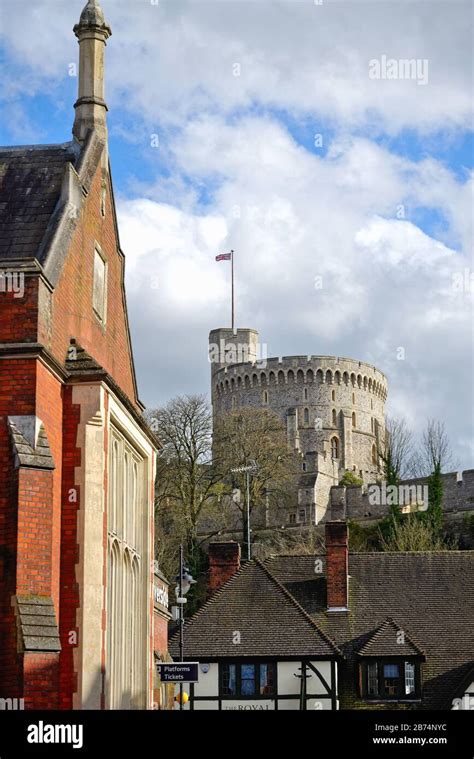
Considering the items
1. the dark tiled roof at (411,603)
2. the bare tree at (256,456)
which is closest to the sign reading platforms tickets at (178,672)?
the dark tiled roof at (411,603)

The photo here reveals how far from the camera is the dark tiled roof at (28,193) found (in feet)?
48.9

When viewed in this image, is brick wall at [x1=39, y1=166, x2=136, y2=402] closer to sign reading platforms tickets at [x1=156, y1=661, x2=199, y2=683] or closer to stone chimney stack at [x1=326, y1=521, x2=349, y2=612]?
sign reading platforms tickets at [x1=156, y1=661, x2=199, y2=683]

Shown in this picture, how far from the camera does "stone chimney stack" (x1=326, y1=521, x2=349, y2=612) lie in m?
40.2

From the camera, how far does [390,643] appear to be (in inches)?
1501

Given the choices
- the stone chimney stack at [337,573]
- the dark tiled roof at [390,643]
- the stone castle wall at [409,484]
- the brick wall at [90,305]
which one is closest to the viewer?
the brick wall at [90,305]

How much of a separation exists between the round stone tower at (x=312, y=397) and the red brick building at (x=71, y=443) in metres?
85.0

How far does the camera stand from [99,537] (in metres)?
14.2

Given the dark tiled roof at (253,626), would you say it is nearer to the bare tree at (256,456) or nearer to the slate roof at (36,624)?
the slate roof at (36,624)

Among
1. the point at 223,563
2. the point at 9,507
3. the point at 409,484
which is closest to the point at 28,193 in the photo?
the point at 9,507

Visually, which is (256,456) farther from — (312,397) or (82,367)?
(82,367)
